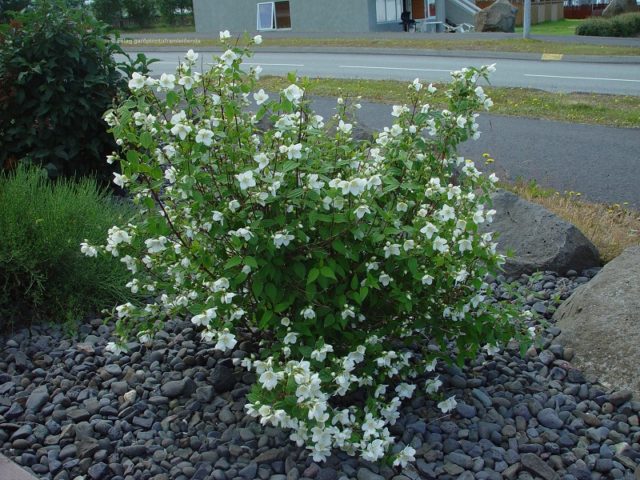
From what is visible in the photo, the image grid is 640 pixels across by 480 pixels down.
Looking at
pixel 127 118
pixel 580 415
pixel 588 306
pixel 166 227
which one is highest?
pixel 127 118

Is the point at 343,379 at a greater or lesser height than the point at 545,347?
greater

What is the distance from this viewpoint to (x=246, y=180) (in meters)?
2.85

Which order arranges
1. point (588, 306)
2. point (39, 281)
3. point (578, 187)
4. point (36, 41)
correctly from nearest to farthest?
point (588, 306) → point (39, 281) → point (36, 41) → point (578, 187)

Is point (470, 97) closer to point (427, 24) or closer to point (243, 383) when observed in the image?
point (243, 383)

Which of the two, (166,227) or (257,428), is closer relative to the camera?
(166,227)

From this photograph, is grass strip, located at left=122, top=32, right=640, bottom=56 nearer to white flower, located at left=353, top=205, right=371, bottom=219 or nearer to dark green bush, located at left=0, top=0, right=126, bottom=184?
dark green bush, located at left=0, top=0, right=126, bottom=184

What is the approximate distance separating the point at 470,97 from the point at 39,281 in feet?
8.04

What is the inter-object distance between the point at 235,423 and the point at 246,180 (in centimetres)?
112

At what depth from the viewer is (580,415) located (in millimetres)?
3393

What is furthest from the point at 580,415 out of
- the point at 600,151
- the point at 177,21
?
the point at 177,21

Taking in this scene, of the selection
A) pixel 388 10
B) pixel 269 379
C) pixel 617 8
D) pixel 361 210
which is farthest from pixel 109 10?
pixel 269 379

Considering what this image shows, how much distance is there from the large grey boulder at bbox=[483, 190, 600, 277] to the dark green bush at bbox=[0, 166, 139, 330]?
2402 mm

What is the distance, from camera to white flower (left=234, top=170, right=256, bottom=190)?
2834 millimetres

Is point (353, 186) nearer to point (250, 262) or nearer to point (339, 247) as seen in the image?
point (339, 247)
